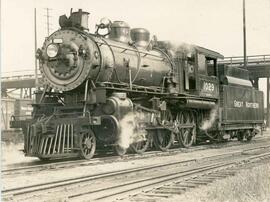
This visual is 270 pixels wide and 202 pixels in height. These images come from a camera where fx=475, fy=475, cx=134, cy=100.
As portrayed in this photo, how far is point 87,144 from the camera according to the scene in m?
12.0

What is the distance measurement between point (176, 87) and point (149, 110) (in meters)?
2.12

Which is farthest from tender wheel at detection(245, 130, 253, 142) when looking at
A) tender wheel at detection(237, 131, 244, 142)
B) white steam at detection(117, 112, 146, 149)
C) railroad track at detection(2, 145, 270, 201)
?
railroad track at detection(2, 145, 270, 201)

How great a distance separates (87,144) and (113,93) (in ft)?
5.50

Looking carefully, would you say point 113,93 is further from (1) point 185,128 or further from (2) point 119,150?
(1) point 185,128

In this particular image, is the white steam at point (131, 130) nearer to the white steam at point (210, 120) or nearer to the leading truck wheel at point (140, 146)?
the leading truck wheel at point (140, 146)

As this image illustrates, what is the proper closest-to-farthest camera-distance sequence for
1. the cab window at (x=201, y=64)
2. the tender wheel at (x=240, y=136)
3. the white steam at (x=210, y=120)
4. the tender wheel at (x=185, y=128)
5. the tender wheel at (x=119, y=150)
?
the tender wheel at (x=119, y=150) → the tender wheel at (x=185, y=128) → the cab window at (x=201, y=64) → the white steam at (x=210, y=120) → the tender wheel at (x=240, y=136)

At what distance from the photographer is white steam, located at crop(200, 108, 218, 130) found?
17.7m

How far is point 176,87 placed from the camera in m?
16.0

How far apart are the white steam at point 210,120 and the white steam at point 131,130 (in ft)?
15.0

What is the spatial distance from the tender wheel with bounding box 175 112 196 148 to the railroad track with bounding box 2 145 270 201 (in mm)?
5265

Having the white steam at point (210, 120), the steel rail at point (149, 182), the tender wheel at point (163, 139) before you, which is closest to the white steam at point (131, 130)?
the tender wheel at point (163, 139)

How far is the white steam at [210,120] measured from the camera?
1772 cm

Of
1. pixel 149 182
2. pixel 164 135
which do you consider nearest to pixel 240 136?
pixel 164 135

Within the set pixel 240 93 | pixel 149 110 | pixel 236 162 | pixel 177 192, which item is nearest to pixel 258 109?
pixel 240 93
